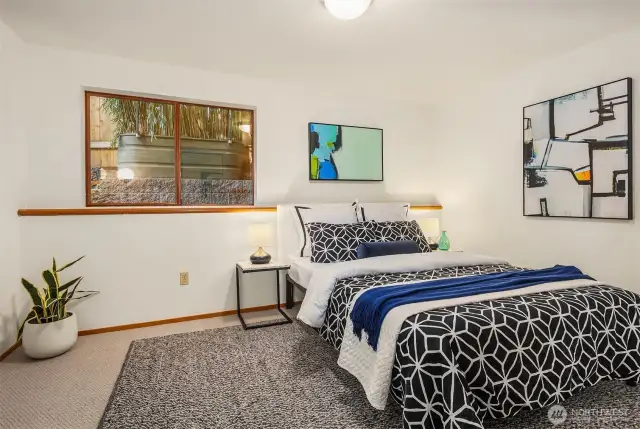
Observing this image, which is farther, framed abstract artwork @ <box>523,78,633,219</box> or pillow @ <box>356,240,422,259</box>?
pillow @ <box>356,240,422,259</box>

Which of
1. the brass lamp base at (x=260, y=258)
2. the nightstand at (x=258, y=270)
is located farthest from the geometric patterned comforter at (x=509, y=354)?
the brass lamp base at (x=260, y=258)

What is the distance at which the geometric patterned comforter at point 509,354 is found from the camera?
1.42m

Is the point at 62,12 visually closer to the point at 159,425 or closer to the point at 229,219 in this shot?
the point at 229,219

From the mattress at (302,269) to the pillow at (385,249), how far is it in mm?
406

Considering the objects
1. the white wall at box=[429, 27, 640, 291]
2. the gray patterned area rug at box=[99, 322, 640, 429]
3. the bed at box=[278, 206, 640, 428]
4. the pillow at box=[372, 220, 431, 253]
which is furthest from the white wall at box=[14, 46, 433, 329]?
the bed at box=[278, 206, 640, 428]

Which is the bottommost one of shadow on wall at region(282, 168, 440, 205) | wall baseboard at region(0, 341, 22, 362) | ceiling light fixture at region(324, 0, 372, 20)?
wall baseboard at region(0, 341, 22, 362)

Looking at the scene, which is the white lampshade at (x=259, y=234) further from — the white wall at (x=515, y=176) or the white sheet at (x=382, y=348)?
the white wall at (x=515, y=176)

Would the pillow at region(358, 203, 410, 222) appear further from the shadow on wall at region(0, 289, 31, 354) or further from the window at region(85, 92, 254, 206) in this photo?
the shadow on wall at region(0, 289, 31, 354)

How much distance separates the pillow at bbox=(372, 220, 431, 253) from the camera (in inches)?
124

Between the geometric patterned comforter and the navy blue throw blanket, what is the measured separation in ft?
0.51

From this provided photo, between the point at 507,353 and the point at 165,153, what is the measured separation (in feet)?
10.5

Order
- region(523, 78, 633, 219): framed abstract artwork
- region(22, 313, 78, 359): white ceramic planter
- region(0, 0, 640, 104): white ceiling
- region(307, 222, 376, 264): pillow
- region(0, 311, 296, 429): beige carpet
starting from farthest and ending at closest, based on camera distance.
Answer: region(307, 222, 376, 264): pillow, region(523, 78, 633, 219): framed abstract artwork, region(22, 313, 78, 359): white ceramic planter, region(0, 0, 640, 104): white ceiling, region(0, 311, 296, 429): beige carpet

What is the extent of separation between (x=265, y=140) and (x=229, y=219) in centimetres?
89

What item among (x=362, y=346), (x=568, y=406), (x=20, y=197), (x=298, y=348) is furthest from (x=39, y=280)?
(x=568, y=406)
